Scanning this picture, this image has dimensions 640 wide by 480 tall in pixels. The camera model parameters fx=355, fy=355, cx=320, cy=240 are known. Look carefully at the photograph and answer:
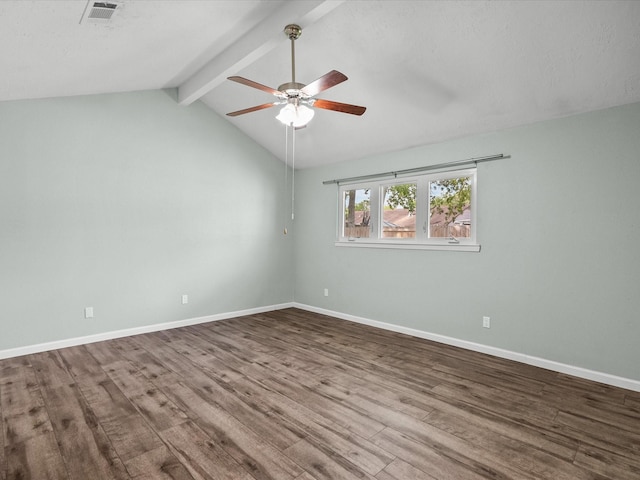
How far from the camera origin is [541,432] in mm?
2238

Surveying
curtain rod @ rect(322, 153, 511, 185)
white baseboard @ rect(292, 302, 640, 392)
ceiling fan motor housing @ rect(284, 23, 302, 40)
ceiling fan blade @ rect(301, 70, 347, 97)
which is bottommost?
white baseboard @ rect(292, 302, 640, 392)

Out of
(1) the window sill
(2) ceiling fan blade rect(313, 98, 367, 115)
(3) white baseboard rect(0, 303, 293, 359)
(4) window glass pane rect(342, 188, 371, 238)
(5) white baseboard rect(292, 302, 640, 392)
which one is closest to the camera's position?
(2) ceiling fan blade rect(313, 98, 367, 115)

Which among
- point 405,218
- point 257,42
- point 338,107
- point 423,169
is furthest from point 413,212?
point 257,42

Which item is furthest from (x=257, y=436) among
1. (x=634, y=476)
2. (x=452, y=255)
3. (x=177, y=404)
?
(x=452, y=255)

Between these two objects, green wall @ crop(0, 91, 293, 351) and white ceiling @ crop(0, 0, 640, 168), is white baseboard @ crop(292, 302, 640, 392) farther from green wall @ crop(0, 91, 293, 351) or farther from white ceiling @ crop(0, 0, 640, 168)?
white ceiling @ crop(0, 0, 640, 168)

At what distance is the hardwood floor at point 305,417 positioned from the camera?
191 centimetres

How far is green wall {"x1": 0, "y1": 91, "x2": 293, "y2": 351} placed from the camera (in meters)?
3.60

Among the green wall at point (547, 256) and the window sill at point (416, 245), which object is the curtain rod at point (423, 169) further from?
the window sill at point (416, 245)

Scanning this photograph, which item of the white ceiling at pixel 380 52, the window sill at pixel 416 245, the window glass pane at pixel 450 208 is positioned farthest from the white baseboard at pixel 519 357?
the white ceiling at pixel 380 52

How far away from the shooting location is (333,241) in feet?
17.6

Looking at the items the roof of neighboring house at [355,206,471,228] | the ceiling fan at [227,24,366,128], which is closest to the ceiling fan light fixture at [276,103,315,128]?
the ceiling fan at [227,24,366,128]

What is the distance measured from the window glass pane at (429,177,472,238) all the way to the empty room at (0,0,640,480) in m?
0.02

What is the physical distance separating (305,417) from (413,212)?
2873 mm

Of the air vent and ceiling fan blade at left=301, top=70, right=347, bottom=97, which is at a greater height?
the air vent
